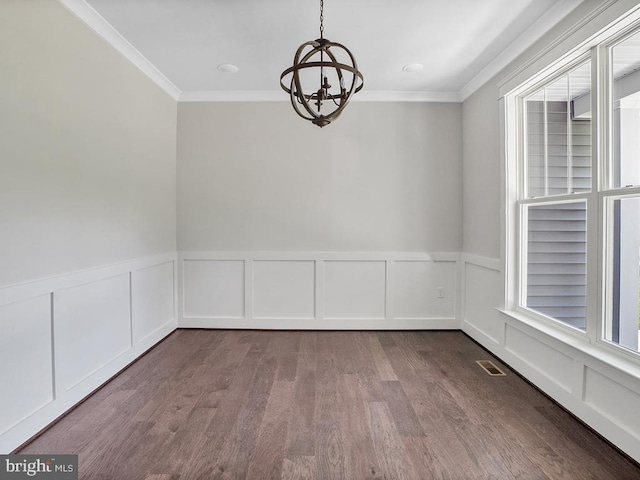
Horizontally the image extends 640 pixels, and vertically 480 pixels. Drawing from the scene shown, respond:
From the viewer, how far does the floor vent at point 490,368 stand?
2.65 m

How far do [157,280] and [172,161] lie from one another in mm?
1276

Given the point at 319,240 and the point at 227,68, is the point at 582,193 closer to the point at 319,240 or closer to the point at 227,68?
the point at 319,240

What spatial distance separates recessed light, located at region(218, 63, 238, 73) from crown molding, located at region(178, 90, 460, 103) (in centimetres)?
48

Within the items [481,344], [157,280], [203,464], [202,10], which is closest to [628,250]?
[481,344]

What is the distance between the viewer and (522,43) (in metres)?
2.55

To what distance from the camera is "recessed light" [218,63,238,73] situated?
3.00m

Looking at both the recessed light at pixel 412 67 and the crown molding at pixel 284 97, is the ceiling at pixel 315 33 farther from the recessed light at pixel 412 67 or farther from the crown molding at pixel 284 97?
→ the crown molding at pixel 284 97

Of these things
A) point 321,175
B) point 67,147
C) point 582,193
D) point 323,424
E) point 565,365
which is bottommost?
point 323,424

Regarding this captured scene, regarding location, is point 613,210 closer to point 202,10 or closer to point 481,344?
point 481,344

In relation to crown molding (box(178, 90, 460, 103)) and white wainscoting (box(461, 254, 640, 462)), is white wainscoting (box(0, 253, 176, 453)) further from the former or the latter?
white wainscoting (box(461, 254, 640, 462))

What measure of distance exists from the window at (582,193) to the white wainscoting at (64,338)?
3.18 m

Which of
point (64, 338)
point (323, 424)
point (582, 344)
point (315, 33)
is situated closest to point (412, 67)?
point (315, 33)

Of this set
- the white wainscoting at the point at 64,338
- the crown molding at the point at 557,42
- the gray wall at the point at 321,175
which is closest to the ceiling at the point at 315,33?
the crown molding at the point at 557,42

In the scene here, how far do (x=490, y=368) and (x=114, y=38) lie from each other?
153 inches
